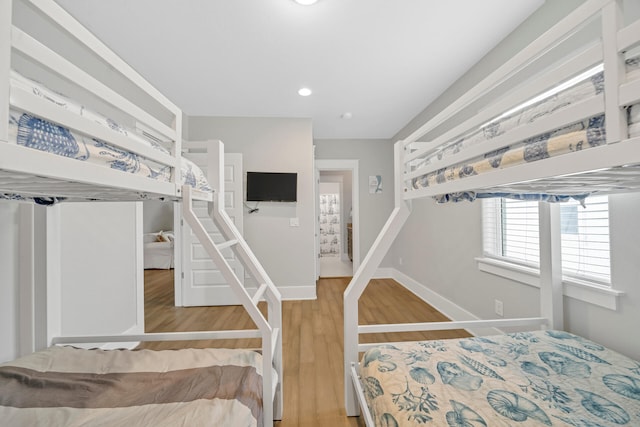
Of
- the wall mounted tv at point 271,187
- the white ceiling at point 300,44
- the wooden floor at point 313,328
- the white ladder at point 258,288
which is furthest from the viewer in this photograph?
the wall mounted tv at point 271,187

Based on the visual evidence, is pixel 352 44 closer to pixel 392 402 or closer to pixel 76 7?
pixel 76 7

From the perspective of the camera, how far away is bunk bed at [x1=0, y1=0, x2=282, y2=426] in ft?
1.87

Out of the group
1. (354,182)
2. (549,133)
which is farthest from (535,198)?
(354,182)

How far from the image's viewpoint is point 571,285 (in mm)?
1553

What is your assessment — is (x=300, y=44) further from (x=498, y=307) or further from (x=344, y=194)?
(x=344, y=194)

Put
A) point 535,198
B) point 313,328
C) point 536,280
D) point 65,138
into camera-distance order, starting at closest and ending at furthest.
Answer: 1. point 65,138
2. point 535,198
3. point 536,280
4. point 313,328

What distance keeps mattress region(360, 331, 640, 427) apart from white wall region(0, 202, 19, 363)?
178 cm

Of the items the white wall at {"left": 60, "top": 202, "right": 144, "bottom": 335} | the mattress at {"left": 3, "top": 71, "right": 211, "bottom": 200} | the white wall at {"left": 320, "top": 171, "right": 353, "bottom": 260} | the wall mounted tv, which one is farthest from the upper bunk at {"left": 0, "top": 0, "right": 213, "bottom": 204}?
the white wall at {"left": 320, "top": 171, "right": 353, "bottom": 260}

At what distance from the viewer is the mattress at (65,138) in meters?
0.55

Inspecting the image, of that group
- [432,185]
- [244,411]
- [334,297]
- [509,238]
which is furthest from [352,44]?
[334,297]

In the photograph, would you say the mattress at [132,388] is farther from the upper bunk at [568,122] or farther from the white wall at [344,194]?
the white wall at [344,194]

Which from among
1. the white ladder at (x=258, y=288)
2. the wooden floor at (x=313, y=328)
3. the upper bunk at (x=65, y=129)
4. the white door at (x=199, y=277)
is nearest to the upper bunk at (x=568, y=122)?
the white ladder at (x=258, y=288)

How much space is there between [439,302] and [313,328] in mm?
1505

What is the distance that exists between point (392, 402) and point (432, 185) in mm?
960
